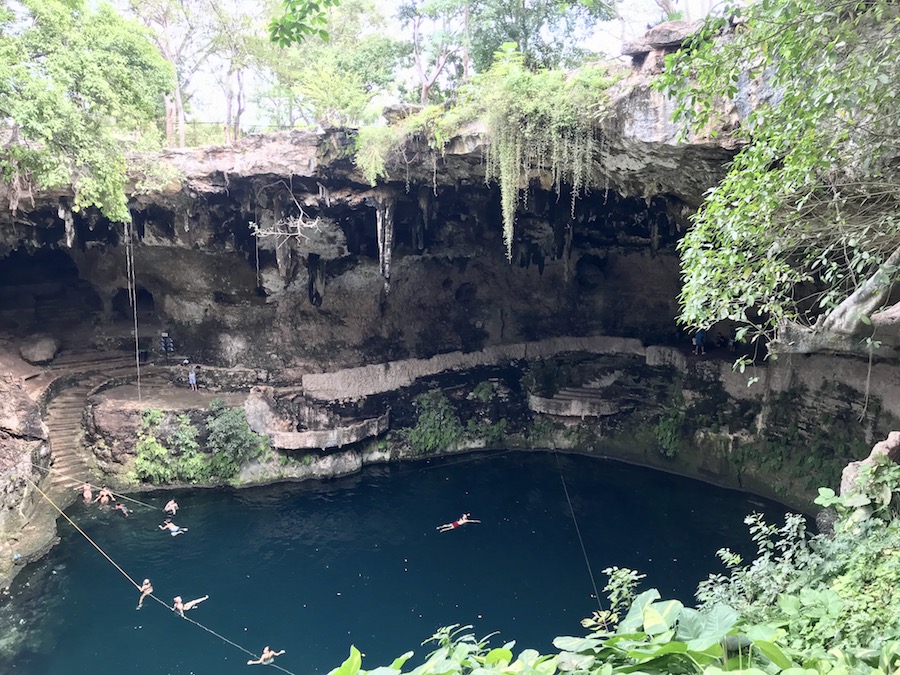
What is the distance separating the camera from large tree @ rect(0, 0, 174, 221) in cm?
875

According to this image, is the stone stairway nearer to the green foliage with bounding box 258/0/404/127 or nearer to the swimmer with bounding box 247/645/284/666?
the swimmer with bounding box 247/645/284/666

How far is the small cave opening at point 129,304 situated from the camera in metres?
18.3

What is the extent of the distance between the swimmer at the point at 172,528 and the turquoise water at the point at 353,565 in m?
0.20

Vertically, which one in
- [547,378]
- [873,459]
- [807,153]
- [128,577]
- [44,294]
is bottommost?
[128,577]

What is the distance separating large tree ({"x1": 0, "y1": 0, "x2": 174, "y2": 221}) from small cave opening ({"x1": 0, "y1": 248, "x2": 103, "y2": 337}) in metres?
8.07

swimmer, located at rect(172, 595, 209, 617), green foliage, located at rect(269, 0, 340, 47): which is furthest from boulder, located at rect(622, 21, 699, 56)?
swimmer, located at rect(172, 595, 209, 617)

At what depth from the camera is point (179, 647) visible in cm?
909

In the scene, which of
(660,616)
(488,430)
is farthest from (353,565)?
(660,616)

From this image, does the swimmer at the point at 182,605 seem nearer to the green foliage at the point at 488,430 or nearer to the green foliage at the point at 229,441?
the green foliage at the point at 229,441

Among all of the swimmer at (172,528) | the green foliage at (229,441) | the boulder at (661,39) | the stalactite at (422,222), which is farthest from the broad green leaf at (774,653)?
the green foliage at (229,441)

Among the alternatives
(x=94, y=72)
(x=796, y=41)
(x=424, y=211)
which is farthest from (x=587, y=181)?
(x=94, y=72)

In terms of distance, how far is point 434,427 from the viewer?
56.7ft

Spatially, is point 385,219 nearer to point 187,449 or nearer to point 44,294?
point 187,449

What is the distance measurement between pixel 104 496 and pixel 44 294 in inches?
347
